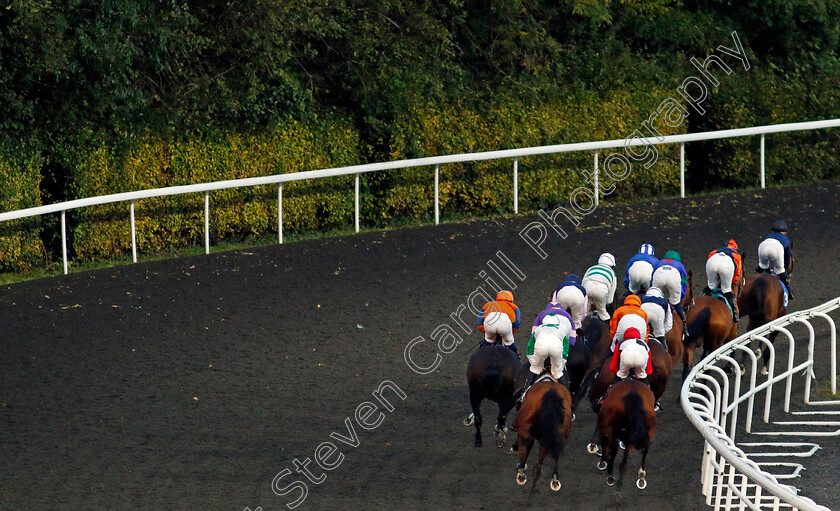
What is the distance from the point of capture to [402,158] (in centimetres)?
1436

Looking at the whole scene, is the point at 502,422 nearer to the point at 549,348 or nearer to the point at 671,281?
the point at 549,348

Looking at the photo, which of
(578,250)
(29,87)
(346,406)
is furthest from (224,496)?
(29,87)

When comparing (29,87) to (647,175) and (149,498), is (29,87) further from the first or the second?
(647,175)

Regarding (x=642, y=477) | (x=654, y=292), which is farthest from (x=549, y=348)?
(x=654, y=292)

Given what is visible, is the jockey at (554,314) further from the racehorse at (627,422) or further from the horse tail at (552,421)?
the racehorse at (627,422)

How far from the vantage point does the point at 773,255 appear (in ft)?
30.5

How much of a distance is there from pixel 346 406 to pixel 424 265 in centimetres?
343

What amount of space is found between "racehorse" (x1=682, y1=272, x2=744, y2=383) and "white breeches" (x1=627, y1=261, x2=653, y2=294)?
0.35 metres

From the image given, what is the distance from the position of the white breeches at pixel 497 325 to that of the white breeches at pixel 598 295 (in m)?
0.86

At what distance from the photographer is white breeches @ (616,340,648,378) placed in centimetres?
696

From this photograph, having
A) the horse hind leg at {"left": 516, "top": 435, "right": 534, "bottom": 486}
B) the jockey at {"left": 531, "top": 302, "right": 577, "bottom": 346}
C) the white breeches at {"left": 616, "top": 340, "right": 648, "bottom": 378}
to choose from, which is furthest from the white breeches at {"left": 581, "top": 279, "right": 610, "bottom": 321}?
the horse hind leg at {"left": 516, "top": 435, "right": 534, "bottom": 486}

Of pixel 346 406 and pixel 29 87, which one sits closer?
pixel 346 406

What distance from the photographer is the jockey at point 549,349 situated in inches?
278

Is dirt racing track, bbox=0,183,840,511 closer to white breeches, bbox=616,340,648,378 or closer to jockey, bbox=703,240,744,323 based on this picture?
white breeches, bbox=616,340,648,378
